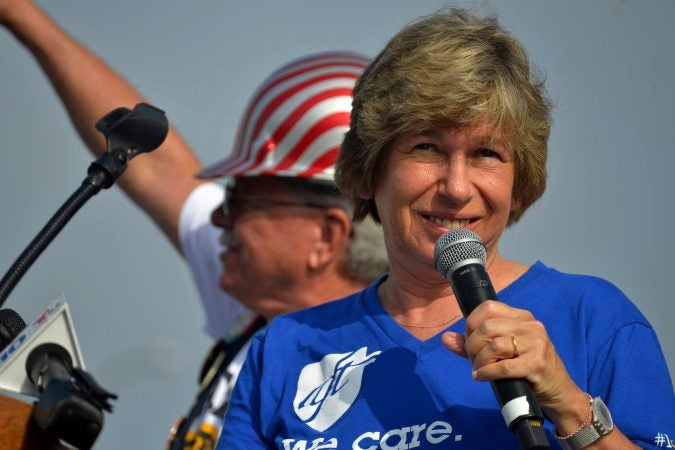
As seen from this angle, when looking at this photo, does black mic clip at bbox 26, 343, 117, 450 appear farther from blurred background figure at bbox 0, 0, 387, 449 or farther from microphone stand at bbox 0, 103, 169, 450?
blurred background figure at bbox 0, 0, 387, 449

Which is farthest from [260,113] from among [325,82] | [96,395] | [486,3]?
[96,395]

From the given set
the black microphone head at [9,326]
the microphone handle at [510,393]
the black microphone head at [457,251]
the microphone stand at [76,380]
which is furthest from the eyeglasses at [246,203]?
the microphone handle at [510,393]

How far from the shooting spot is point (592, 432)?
2.09m

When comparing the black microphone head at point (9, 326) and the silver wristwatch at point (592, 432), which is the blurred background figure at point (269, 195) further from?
the silver wristwatch at point (592, 432)

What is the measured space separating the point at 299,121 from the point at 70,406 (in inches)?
95.8

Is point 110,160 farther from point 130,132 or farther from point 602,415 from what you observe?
point 602,415

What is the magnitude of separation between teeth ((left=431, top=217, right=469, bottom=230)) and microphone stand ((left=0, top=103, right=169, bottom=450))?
1.99 ft

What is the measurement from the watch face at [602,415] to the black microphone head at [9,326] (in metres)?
1.08

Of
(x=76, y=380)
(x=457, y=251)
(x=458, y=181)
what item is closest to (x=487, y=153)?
(x=458, y=181)

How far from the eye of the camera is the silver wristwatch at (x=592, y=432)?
6.85 ft

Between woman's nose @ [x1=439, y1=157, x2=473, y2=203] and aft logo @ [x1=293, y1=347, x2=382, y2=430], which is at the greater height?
woman's nose @ [x1=439, y1=157, x2=473, y2=203]

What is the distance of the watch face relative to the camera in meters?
2.09

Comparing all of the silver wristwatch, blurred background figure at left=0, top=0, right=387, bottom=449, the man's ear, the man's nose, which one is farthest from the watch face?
the man's nose

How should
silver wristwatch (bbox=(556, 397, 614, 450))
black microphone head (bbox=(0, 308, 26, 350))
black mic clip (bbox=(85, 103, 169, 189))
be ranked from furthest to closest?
black mic clip (bbox=(85, 103, 169, 189)), black microphone head (bbox=(0, 308, 26, 350)), silver wristwatch (bbox=(556, 397, 614, 450))
